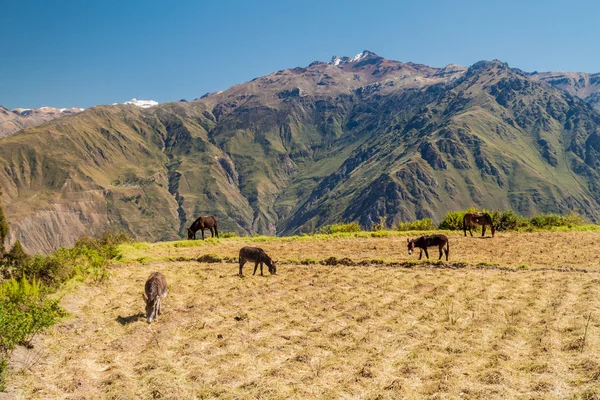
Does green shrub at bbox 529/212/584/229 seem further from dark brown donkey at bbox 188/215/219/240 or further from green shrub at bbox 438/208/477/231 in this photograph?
dark brown donkey at bbox 188/215/219/240

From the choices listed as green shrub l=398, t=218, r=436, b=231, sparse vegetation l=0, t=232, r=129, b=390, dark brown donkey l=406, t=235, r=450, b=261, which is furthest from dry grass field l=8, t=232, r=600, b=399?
green shrub l=398, t=218, r=436, b=231

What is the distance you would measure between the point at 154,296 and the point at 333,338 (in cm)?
695

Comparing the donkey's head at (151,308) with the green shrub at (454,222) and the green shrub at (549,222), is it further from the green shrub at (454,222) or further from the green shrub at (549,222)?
the green shrub at (549,222)

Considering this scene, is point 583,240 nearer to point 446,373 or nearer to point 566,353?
point 566,353

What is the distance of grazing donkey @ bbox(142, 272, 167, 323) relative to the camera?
1530 cm

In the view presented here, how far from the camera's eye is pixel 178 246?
3450 centimetres

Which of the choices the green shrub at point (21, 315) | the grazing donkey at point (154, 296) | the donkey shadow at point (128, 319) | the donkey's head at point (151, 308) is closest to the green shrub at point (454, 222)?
the grazing donkey at point (154, 296)

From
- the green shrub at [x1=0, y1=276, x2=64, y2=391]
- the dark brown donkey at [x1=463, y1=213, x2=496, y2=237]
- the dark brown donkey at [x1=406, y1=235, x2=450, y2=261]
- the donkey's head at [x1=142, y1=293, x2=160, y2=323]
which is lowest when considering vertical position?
the donkey's head at [x1=142, y1=293, x2=160, y2=323]

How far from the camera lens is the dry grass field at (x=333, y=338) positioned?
9.98 m

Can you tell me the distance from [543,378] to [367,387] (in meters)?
4.26

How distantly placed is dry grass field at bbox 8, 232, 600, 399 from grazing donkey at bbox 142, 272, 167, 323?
44 centimetres

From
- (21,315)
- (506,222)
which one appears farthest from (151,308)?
(506,222)

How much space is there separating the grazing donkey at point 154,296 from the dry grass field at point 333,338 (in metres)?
0.44

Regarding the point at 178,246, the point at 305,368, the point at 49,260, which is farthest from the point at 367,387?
the point at 178,246
